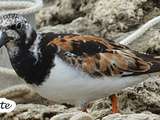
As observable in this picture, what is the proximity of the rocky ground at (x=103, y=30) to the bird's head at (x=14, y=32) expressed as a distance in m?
0.39

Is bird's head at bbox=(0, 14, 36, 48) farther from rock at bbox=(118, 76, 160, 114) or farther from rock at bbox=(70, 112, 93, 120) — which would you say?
rock at bbox=(118, 76, 160, 114)

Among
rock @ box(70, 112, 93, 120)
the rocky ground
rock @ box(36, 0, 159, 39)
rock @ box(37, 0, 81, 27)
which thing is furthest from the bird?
rock @ box(37, 0, 81, 27)

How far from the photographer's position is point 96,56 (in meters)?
4.09

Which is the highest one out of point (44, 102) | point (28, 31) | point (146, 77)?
point (28, 31)

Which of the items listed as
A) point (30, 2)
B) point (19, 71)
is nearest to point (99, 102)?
point (19, 71)

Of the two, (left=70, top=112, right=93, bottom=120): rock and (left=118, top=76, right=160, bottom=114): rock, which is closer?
(left=70, top=112, right=93, bottom=120): rock

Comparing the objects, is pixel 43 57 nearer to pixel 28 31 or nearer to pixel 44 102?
pixel 28 31

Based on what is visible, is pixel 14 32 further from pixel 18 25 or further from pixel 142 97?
pixel 142 97

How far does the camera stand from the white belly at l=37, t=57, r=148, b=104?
3.92m

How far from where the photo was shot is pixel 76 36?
4.16m

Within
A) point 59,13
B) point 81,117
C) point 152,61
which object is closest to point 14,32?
point 81,117

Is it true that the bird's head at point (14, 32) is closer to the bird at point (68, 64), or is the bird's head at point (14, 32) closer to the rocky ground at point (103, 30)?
the bird at point (68, 64)

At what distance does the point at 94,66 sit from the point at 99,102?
456mm

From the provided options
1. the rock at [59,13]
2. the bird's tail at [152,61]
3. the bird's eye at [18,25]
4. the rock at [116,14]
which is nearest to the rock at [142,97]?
the bird's tail at [152,61]
